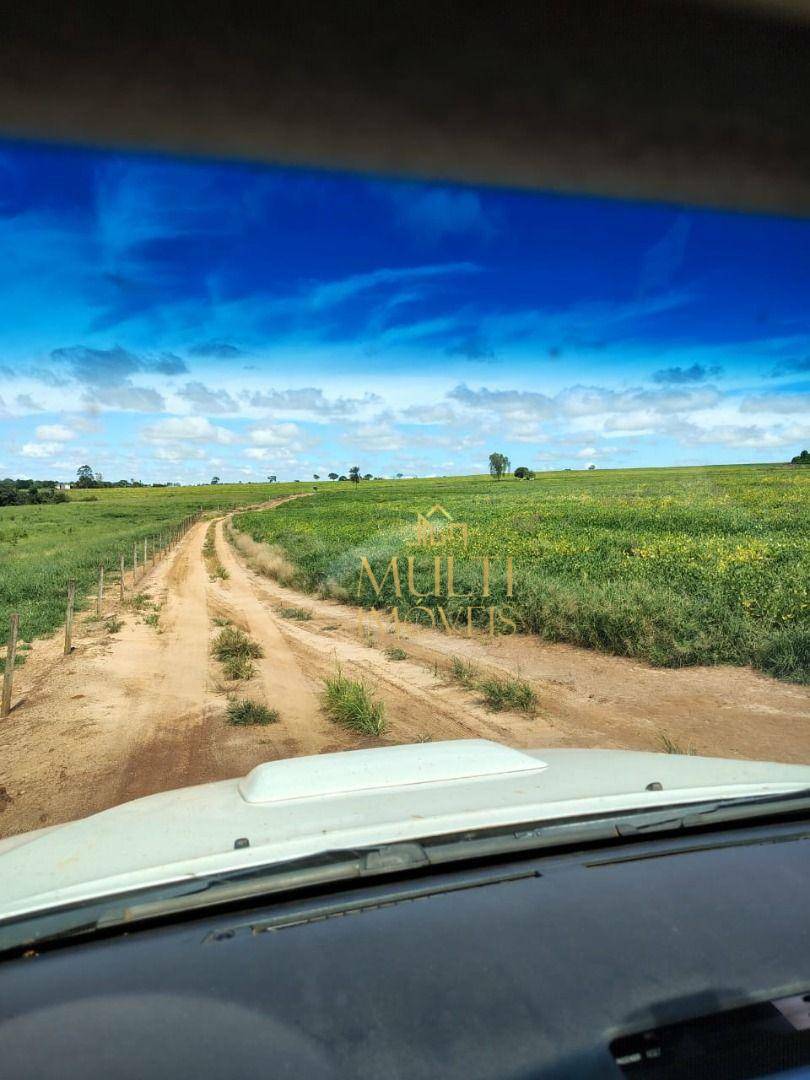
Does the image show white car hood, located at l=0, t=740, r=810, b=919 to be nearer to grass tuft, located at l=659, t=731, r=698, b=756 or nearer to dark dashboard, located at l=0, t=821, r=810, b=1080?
dark dashboard, located at l=0, t=821, r=810, b=1080

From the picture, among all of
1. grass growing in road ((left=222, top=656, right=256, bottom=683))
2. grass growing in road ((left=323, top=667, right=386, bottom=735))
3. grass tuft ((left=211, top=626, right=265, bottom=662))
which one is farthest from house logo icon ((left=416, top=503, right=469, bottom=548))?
grass growing in road ((left=323, top=667, right=386, bottom=735))

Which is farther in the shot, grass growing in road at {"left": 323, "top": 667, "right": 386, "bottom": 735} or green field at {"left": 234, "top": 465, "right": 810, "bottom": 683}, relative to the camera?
green field at {"left": 234, "top": 465, "right": 810, "bottom": 683}

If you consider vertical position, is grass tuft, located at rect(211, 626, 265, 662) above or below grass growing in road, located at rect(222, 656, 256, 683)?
above

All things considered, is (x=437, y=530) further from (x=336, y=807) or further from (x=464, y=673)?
(x=336, y=807)

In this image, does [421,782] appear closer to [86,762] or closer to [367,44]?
[367,44]

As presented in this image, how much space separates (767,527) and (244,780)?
44.6ft

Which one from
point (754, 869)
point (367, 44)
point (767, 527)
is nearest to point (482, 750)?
point (754, 869)

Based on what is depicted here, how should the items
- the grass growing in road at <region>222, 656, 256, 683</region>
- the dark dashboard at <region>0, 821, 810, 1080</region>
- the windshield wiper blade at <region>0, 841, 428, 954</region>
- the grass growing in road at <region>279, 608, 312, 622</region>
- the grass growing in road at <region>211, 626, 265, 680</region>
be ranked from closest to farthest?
the dark dashboard at <region>0, 821, 810, 1080</region>
the windshield wiper blade at <region>0, 841, 428, 954</region>
the grass growing in road at <region>222, 656, 256, 683</region>
the grass growing in road at <region>211, 626, 265, 680</region>
the grass growing in road at <region>279, 608, 312, 622</region>

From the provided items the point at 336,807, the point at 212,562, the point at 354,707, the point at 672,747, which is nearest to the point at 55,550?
the point at 212,562

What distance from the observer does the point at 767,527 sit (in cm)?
1366

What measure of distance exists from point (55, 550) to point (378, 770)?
87.1ft

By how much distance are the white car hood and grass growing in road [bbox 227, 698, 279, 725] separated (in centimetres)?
414

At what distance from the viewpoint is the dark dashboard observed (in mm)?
1101

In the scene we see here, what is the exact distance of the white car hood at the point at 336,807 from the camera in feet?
5.31
